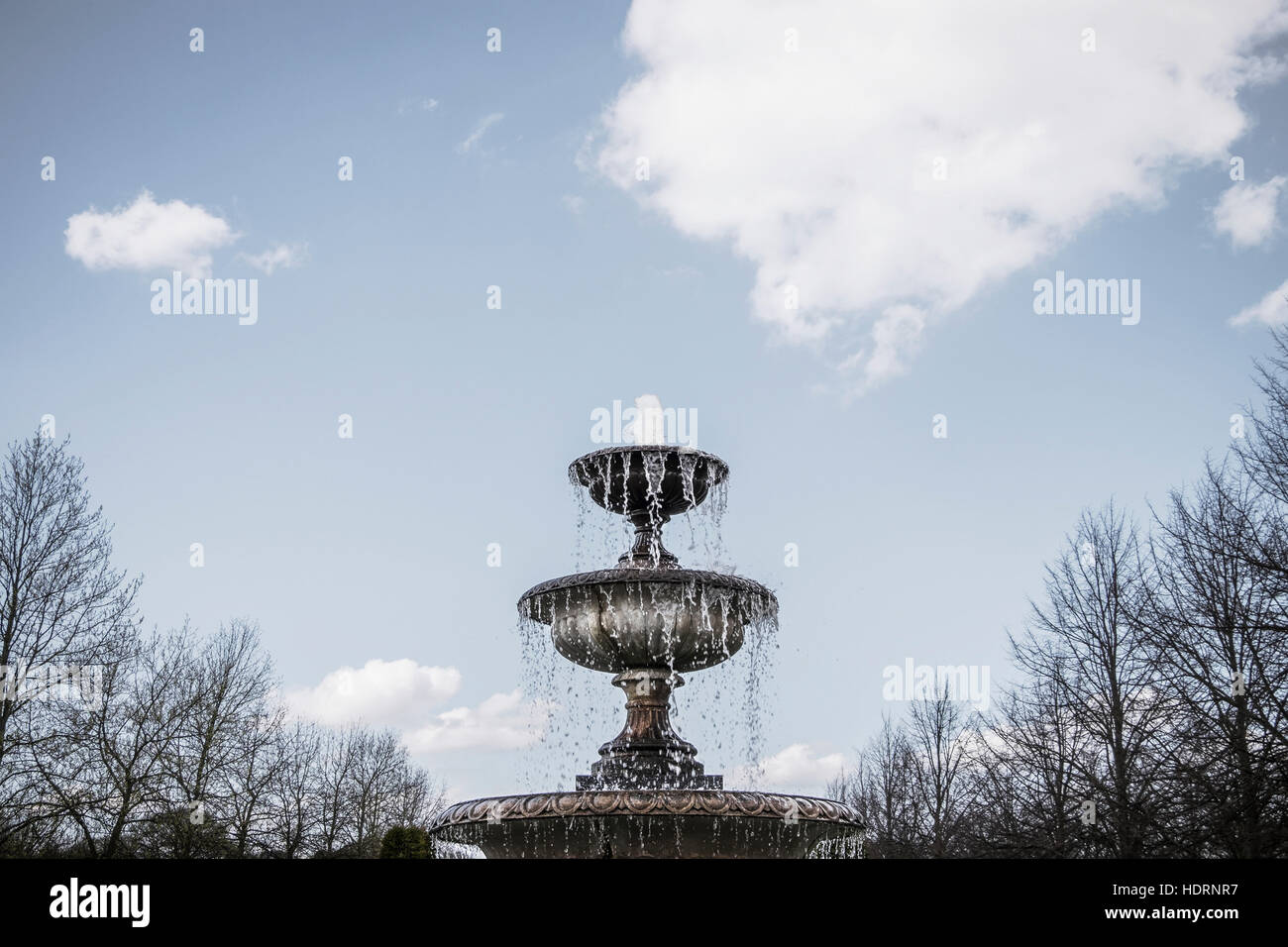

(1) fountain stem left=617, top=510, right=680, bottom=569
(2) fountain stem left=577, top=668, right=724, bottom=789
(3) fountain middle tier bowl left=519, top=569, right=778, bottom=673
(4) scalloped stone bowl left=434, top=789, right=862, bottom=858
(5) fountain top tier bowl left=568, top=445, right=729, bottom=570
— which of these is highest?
(5) fountain top tier bowl left=568, top=445, right=729, bottom=570

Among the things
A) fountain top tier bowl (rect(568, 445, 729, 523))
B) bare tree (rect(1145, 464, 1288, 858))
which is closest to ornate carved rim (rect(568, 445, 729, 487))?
fountain top tier bowl (rect(568, 445, 729, 523))

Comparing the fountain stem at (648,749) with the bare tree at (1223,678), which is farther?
the bare tree at (1223,678)

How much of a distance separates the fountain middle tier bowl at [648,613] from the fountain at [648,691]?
12 millimetres

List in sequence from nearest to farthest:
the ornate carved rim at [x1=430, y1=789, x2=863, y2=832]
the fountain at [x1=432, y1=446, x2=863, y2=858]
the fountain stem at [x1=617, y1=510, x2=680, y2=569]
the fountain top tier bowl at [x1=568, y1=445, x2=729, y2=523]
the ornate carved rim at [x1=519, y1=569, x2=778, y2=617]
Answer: the ornate carved rim at [x1=430, y1=789, x2=863, y2=832] → the fountain at [x1=432, y1=446, x2=863, y2=858] → the ornate carved rim at [x1=519, y1=569, x2=778, y2=617] → the fountain top tier bowl at [x1=568, y1=445, x2=729, y2=523] → the fountain stem at [x1=617, y1=510, x2=680, y2=569]

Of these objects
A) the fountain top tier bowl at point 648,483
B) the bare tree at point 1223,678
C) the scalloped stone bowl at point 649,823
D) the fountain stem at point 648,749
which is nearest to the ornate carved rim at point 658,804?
the scalloped stone bowl at point 649,823

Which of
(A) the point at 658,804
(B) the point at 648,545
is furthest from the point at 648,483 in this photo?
(A) the point at 658,804

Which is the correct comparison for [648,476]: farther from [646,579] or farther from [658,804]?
[658,804]

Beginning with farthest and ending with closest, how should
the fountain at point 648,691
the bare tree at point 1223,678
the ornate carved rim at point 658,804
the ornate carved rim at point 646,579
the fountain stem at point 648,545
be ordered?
the bare tree at point 1223,678 → the fountain stem at point 648,545 → the ornate carved rim at point 646,579 → the fountain at point 648,691 → the ornate carved rim at point 658,804

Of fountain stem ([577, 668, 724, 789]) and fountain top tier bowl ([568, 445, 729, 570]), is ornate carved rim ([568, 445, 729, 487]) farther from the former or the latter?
fountain stem ([577, 668, 724, 789])

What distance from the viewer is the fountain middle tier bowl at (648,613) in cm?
893

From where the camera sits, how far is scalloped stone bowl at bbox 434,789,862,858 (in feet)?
24.0

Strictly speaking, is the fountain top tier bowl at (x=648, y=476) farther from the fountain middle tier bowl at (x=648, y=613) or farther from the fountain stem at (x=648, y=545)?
the fountain middle tier bowl at (x=648, y=613)

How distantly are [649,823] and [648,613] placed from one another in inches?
77.1

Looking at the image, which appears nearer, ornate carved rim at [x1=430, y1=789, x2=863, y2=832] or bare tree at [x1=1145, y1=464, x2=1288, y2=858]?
ornate carved rim at [x1=430, y1=789, x2=863, y2=832]
